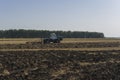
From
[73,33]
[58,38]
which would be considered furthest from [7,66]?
[73,33]

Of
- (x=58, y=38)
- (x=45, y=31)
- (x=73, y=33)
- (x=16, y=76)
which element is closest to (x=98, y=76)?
(x=16, y=76)

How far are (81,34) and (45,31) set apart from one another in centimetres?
2449

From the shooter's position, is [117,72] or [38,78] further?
[117,72]

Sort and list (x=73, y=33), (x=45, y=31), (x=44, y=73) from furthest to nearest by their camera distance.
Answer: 1. (x=73, y=33)
2. (x=45, y=31)
3. (x=44, y=73)

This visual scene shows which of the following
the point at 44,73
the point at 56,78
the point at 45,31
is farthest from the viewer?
the point at 45,31

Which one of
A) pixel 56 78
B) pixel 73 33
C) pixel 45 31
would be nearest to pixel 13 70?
pixel 56 78

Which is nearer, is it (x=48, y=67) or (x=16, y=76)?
(x=16, y=76)

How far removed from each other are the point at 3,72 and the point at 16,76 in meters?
2.15

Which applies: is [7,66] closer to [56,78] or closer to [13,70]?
[13,70]

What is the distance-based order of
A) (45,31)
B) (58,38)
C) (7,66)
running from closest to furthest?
(7,66) → (58,38) → (45,31)

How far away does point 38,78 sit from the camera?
17391 millimetres

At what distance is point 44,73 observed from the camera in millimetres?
19125

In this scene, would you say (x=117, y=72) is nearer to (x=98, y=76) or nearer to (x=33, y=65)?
(x=98, y=76)

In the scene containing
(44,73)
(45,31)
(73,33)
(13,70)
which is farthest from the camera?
(73,33)
